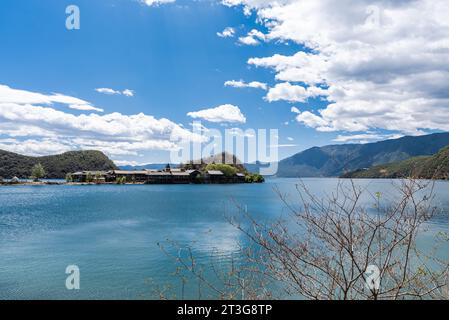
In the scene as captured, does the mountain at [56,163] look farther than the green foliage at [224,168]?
Yes

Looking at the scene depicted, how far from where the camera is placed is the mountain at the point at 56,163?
140m

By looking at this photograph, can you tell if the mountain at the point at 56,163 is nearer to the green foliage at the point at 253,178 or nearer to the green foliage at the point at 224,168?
the green foliage at the point at 224,168

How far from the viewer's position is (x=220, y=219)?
96.5ft

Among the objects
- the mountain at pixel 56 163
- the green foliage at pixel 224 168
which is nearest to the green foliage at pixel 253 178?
the green foliage at pixel 224 168

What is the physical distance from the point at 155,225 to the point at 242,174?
99916 mm

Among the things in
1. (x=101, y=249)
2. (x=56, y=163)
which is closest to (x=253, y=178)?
(x=56, y=163)

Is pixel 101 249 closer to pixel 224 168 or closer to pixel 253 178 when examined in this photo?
pixel 224 168

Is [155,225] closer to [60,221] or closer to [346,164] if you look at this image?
[60,221]

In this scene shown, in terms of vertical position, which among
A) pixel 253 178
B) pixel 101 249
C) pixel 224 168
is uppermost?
pixel 224 168

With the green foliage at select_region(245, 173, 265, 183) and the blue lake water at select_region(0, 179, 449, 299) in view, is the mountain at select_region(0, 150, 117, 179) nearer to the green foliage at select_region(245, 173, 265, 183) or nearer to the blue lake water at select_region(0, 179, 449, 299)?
the green foliage at select_region(245, 173, 265, 183)

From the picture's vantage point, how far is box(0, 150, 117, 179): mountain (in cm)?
14050

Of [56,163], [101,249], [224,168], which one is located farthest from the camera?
[56,163]

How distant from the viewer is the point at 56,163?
519 ft
